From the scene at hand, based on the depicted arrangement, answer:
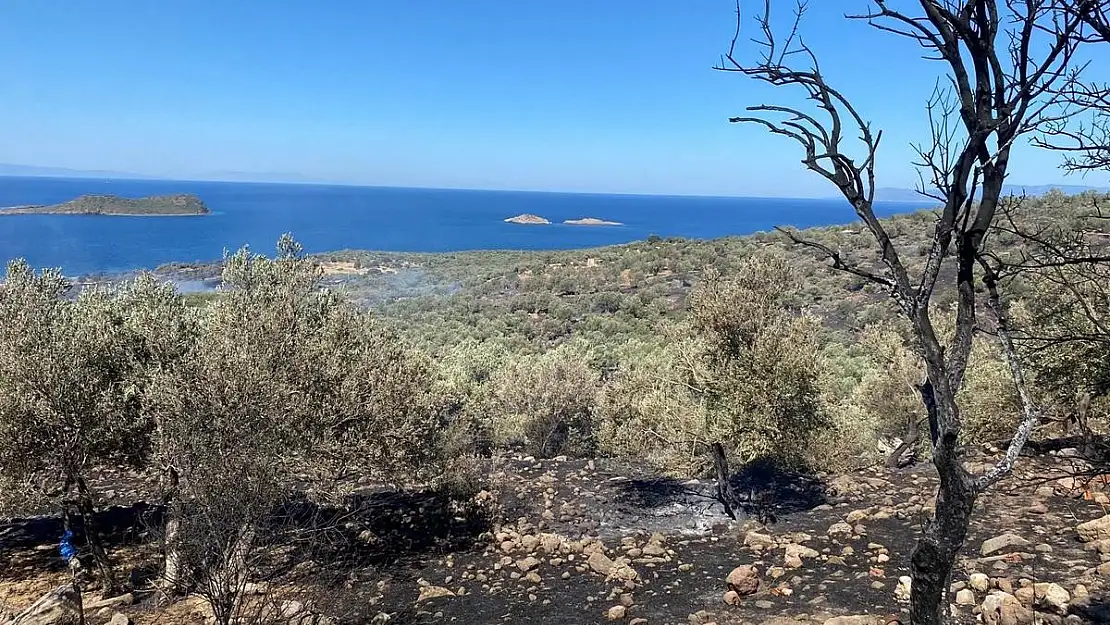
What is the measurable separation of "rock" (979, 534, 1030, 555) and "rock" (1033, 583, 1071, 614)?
66.5 inches

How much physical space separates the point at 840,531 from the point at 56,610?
11.9m

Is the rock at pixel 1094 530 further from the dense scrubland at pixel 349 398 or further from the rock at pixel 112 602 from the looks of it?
the rock at pixel 112 602

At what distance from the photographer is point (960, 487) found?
4828mm

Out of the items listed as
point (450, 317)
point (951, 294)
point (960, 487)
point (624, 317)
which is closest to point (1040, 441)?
point (960, 487)

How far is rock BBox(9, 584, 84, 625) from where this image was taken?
828 cm

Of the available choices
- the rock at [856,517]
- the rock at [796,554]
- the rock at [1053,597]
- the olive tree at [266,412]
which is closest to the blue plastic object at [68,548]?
the olive tree at [266,412]

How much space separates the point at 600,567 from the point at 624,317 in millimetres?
23004

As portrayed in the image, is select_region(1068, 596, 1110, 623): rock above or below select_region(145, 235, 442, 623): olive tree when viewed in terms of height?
below

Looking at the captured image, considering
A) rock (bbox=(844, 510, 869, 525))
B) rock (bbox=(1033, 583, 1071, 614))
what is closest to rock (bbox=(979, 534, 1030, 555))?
rock (bbox=(1033, 583, 1071, 614))

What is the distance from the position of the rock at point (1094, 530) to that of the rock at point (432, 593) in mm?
9432

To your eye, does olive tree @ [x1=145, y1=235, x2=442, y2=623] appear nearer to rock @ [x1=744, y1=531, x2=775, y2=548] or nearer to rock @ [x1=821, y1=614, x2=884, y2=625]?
rock @ [x1=744, y1=531, x2=775, y2=548]

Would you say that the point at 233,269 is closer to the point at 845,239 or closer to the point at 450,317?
the point at 450,317

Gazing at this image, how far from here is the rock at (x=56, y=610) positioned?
828cm

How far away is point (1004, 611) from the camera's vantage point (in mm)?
7164
